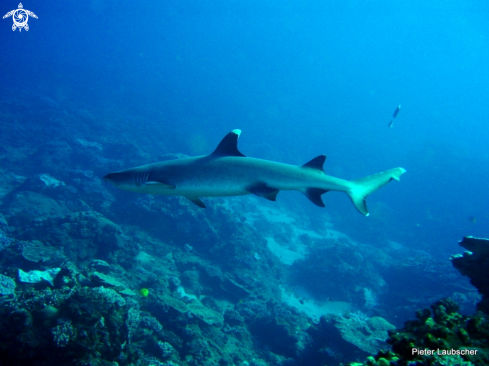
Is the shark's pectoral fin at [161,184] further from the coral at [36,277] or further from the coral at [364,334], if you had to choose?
the coral at [364,334]

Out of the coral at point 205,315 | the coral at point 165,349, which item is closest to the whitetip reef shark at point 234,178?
the coral at point 165,349

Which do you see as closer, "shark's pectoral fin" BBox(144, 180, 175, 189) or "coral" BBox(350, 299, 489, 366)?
"coral" BBox(350, 299, 489, 366)

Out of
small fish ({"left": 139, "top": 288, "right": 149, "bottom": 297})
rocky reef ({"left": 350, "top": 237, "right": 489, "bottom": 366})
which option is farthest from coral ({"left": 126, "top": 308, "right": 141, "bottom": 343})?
rocky reef ({"left": 350, "top": 237, "right": 489, "bottom": 366})

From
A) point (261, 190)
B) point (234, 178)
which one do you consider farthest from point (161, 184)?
point (261, 190)

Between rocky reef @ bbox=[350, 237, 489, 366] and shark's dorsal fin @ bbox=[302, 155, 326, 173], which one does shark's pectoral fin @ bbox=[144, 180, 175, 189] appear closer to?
shark's dorsal fin @ bbox=[302, 155, 326, 173]

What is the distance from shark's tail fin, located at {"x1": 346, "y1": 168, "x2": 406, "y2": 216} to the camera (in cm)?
415

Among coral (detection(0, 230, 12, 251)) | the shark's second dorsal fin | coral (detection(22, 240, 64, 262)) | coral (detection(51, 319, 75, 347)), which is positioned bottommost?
coral (detection(51, 319, 75, 347))

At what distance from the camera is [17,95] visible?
5103 centimetres

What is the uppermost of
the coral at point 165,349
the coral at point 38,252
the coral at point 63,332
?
the coral at point 38,252

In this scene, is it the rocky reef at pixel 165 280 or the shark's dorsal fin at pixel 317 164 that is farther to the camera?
the rocky reef at pixel 165 280

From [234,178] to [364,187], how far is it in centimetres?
227

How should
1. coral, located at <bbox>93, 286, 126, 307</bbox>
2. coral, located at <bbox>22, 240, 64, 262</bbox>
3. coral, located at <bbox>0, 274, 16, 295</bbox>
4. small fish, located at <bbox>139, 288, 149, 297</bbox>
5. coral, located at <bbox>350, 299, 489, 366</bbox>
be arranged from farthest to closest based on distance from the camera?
small fish, located at <bbox>139, 288, 149, 297</bbox> → coral, located at <bbox>22, 240, 64, 262</bbox> → coral, located at <bbox>0, 274, 16, 295</bbox> → coral, located at <bbox>93, 286, 126, 307</bbox> → coral, located at <bbox>350, 299, 489, 366</bbox>

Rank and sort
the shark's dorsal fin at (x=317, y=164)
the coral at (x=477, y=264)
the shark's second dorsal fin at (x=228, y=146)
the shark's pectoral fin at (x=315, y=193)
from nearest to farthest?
1. the shark's pectoral fin at (x=315, y=193)
2. the shark's dorsal fin at (x=317, y=164)
3. the shark's second dorsal fin at (x=228, y=146)
4. the coral at (x=477, y=264)

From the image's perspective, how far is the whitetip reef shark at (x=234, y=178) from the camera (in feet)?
12.7
